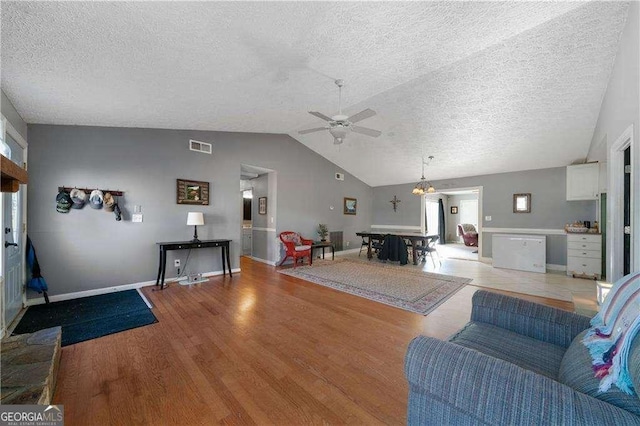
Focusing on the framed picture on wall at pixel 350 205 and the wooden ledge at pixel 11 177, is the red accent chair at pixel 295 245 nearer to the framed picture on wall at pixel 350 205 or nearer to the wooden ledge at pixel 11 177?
the framed picture on wall at pixel 350 205

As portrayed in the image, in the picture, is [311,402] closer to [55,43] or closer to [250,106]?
[55,43]

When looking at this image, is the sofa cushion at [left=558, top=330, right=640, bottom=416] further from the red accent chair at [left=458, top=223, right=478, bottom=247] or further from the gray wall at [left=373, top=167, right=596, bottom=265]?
the red accent chair at [left=458, top=223, right=478, bottom=247]

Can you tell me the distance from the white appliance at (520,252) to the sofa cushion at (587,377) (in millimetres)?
5497

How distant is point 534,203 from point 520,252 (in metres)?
1.37

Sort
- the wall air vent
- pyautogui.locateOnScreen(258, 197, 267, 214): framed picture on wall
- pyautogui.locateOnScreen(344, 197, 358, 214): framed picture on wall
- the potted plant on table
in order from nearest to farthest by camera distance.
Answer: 1. the wall air vent
2. pyautogui.locateOnScreen(258, 197, 267, 214): framed picture on wall
3. the potted plant on table
4. pyautogui.locateOnScreen(344, 197, 358, 214): framed picture on wall

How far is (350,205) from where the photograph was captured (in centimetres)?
834

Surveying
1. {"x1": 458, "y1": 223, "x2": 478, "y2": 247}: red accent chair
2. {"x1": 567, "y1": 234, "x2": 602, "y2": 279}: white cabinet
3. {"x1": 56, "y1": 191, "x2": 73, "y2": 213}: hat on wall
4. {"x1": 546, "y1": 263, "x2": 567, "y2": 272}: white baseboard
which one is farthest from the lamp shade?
{"x1": 458, "y1": 223, "x2": 478, "y2": 247}: red accent chair

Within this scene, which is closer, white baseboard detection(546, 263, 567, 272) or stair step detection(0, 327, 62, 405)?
stair step detection(0, 327, 62, 405)

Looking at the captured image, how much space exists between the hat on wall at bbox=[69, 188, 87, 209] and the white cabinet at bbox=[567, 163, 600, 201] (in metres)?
8.92

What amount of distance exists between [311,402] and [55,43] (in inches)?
126

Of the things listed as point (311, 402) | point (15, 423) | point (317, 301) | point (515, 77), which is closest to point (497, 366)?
point (311, 402)

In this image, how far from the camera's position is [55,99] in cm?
274

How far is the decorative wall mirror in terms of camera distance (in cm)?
614

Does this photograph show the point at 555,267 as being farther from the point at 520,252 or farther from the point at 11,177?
the point at 11,177
